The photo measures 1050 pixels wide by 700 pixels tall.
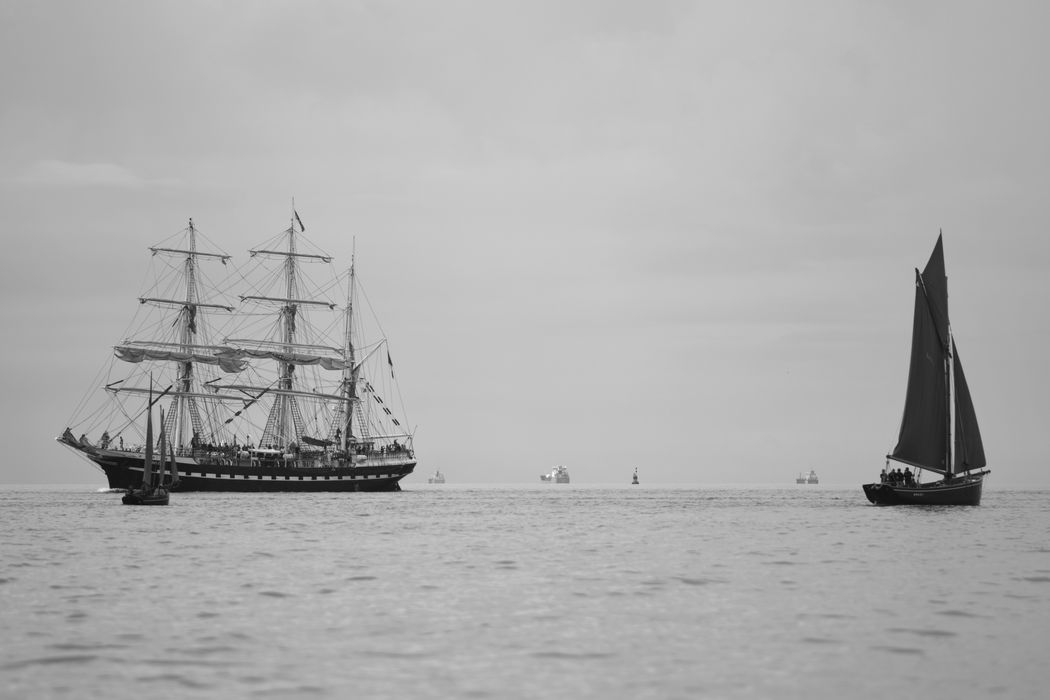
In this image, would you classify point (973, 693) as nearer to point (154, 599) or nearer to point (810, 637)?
point (810, 637)

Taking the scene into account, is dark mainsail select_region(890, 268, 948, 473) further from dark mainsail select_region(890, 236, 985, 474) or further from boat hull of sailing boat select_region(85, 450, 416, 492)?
boat hull of sailing boat select_region(85, 450, 416, 492)

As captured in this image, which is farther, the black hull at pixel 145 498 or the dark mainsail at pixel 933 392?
the black hull at pixel 145 498

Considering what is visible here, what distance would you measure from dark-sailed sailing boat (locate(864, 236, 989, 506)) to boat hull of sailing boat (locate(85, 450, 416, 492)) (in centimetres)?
10009

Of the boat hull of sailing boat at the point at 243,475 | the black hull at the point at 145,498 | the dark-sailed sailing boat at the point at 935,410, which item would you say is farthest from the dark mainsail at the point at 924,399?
the boat hull of sailing boat at the point at 243,475

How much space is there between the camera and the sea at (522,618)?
23.2 meters

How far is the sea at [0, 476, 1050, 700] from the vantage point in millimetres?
23234

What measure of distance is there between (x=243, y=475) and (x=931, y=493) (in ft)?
345

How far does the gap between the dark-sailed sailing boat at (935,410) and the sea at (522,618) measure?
40440mm

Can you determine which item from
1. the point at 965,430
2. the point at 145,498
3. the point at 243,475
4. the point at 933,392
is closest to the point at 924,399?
the point at 933,392

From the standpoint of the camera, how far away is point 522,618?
105 feet

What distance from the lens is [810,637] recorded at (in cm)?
2878

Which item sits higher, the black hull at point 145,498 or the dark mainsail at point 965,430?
the dark mainsail at point 965,430

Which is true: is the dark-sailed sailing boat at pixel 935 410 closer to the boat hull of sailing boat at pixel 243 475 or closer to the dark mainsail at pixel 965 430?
the dark mainsail at pixel 965 430

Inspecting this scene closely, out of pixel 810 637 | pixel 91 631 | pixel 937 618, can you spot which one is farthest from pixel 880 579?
pixel 91 631
